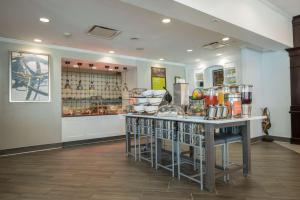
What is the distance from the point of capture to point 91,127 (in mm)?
5895

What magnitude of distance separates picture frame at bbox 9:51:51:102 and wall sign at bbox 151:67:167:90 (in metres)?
3.40

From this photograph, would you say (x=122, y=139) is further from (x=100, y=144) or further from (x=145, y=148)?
(x=145, y=148)

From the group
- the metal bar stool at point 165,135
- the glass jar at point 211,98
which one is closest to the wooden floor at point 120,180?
the metal bar stool at point 165,135

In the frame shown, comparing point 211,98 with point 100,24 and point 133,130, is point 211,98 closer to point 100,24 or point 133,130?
point 133,130

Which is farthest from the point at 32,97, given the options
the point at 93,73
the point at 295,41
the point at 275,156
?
the point at 295,41

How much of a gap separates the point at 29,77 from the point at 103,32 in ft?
7.28

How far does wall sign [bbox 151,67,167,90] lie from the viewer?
284 inches

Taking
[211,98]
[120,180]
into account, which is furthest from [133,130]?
[211,98]

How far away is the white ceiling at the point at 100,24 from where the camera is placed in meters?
3.15

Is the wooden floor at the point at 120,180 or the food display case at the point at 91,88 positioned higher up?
the food display case at the point at 91,88

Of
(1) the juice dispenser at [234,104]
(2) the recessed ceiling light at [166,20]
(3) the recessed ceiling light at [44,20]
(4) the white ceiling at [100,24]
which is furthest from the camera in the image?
(2) the recessed ceiling light at [166,20]

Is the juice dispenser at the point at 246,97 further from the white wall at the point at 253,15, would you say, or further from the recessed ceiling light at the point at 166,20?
the recessed ceiling light at the point at 166,20

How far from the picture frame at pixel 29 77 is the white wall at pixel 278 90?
19.7 feet

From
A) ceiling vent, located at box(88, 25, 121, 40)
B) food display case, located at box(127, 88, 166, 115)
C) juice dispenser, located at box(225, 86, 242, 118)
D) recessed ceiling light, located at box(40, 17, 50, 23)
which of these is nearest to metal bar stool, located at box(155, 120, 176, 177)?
food display case, located at box(127, 88, 166, 115)
